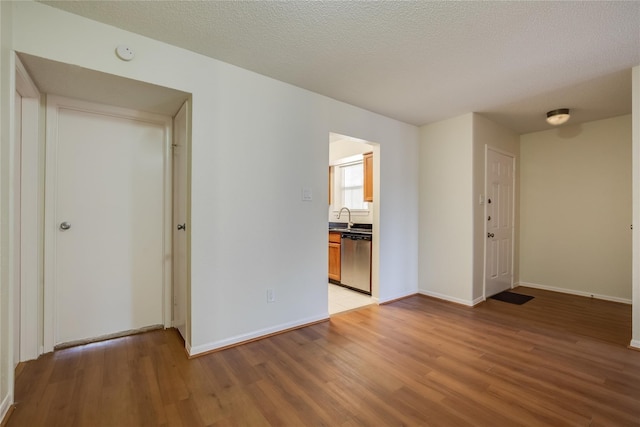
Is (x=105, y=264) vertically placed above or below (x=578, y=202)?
below

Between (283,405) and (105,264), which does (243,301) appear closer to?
(283,405)

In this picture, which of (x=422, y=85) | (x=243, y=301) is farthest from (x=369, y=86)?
(x=243, y=301)

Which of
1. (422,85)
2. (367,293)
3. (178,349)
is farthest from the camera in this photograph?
(367,293)

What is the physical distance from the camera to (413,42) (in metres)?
2.05

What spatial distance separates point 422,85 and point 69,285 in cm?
360

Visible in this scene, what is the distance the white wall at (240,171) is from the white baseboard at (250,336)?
0.01 m

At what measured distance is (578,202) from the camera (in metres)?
3.99

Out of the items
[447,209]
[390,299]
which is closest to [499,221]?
[447,209]

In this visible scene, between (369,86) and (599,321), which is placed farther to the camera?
(599,321)

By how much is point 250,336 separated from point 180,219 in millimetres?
1233

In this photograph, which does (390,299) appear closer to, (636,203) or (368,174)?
(368,174)

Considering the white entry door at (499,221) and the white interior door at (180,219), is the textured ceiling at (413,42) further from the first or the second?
the white entry door at (499,221)

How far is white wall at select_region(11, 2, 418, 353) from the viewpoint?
188cm

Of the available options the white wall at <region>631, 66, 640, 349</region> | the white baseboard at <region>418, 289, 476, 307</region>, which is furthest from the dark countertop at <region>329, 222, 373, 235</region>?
the white wall at <region>631, 66, 640, 349</region>
